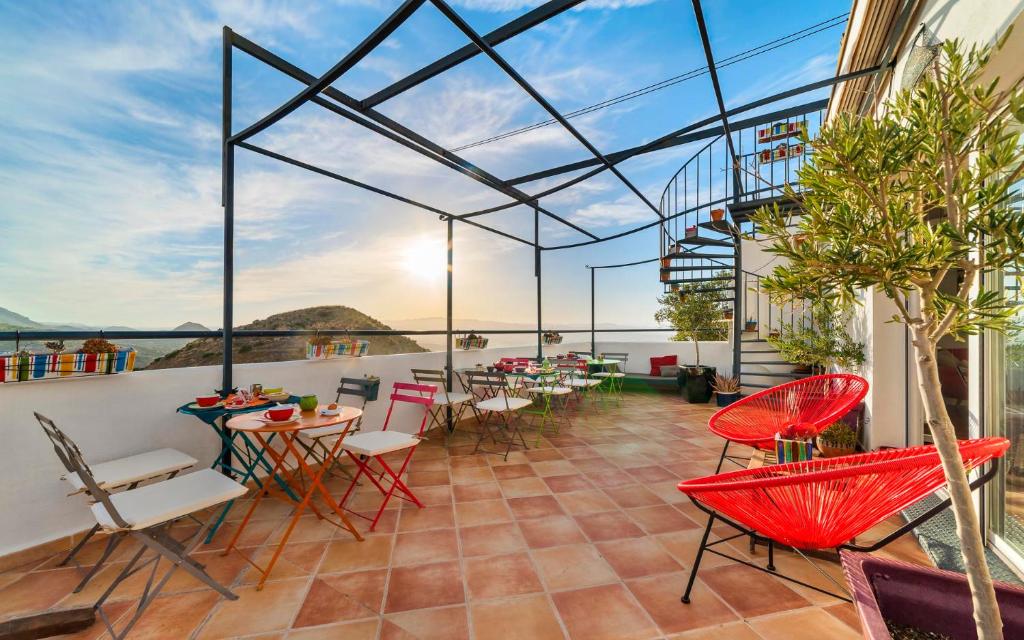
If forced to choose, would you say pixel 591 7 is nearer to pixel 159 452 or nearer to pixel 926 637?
pixel 926 637

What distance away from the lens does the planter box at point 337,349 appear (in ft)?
12.4

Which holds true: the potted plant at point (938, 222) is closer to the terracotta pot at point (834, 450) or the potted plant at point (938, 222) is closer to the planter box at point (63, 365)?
the terracotta pot at point (834, 450)

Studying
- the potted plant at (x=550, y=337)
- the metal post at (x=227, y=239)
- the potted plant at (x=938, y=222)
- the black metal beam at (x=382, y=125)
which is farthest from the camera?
the potted plant at (x=550, y=337)

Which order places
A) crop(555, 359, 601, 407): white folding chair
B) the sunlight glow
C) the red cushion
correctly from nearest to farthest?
the sunlight glow, crop(555, 359, 601, 407): white folding chair, the red cushion

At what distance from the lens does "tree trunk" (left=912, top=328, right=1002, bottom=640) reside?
906 mm

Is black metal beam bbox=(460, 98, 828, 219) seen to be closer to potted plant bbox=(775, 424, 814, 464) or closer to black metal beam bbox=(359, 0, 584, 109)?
black metal beam bbox=(359, 0, 584, 109)

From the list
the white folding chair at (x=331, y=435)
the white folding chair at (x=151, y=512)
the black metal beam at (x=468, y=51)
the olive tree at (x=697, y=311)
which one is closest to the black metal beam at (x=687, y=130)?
the black metal beam at (x=468, y=51)

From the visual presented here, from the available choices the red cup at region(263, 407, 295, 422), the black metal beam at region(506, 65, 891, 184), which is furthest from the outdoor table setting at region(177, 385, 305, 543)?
the black metal beam at region(506, 65, 891, 184)

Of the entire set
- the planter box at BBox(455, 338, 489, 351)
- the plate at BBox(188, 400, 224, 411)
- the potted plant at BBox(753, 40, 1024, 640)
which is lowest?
the plate at BBox(188, 400, 224, 411)

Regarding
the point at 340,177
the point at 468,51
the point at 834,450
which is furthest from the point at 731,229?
the point at 340,177

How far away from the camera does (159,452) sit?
262 centimetres

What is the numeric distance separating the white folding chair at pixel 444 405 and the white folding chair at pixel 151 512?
233cm

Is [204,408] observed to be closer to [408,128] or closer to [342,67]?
[342,67]

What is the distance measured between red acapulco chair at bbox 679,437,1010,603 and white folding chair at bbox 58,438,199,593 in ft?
9.17
